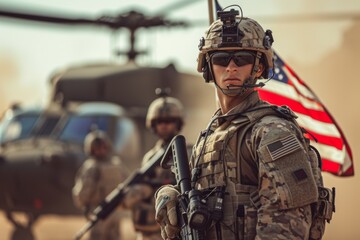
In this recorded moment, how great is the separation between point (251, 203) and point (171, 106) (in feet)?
17.1

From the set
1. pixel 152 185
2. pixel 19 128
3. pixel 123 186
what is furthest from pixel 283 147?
pixel 19 128

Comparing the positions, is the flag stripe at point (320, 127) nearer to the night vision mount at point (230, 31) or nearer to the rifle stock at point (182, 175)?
the rifle stock at point (182, 175)

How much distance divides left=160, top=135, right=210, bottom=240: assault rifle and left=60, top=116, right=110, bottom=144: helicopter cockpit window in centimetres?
1173

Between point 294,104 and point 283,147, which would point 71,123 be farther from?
point 283,147

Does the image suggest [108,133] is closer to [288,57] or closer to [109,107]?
[109,107]

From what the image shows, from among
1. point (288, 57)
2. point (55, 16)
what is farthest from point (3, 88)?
point (288, 57)

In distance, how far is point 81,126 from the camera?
57.6ft

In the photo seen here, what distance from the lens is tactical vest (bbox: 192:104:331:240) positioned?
4.81 meters

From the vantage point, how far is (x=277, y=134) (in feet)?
15.4

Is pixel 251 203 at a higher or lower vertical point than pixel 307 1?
lower

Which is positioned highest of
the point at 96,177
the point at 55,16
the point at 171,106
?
the point at 55,16

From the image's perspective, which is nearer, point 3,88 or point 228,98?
point 228,98

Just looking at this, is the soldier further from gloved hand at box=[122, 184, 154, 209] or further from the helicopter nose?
the helicopter nose

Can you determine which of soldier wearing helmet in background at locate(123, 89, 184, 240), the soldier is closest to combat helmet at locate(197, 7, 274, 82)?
the soldier
